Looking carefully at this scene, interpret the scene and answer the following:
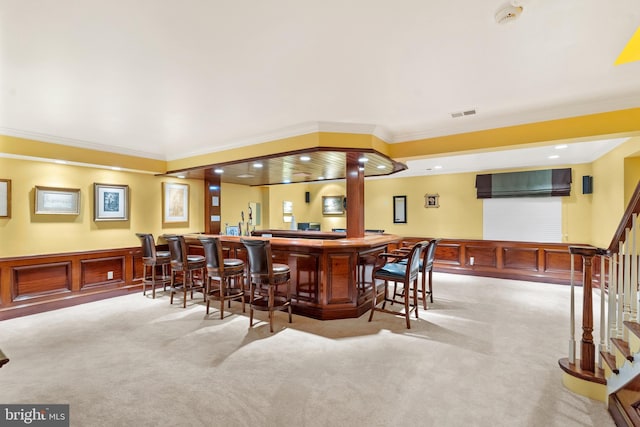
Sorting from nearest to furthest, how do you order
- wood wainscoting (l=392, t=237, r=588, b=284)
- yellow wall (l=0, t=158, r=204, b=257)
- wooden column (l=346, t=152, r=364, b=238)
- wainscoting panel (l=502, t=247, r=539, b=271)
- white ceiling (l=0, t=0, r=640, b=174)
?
white ceiling (l=0, t=0, r=640, b=174) < yellow wall (l=0, t=158, r=204, b=257) < wooden column (l=346, t=152, r=364, b=238) < wood wainscoting (l=392, t=237, r=588, b=284) < wainscoting panel (l=502, t=247, r=539, b=271)

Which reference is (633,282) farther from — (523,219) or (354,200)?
(523,219)

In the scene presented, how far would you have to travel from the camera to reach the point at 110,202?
496 cm

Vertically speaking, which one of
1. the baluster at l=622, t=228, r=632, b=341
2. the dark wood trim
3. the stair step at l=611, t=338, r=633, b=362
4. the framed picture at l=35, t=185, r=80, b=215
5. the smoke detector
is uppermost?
the smoke detector

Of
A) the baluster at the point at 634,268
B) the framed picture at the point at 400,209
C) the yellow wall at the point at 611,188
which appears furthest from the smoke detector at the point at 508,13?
the framed picture at the point at 400,209

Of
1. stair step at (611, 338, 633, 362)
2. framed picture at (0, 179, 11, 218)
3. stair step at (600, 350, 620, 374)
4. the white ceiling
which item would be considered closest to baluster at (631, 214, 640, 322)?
stair step at (611, 338, 633, 362)

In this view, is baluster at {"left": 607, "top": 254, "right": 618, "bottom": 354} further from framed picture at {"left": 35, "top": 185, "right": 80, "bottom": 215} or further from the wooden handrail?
framed picture at {"left": 35, "top": 185, "right": 80, "bottom": 215}

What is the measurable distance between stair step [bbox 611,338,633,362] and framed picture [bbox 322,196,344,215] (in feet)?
23.6

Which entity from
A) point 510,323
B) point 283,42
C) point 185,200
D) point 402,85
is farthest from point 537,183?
point 185,200

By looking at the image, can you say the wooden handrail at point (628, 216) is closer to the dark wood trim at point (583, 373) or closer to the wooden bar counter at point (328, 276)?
the dark wood trim at point (583, 373)

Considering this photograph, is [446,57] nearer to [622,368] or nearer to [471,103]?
[471,103]

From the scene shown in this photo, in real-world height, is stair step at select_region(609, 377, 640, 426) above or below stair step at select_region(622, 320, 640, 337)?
below

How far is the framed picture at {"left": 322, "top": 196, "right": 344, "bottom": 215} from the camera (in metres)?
8.96

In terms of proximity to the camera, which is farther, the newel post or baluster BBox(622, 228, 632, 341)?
the newel post

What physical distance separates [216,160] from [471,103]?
3862mm
